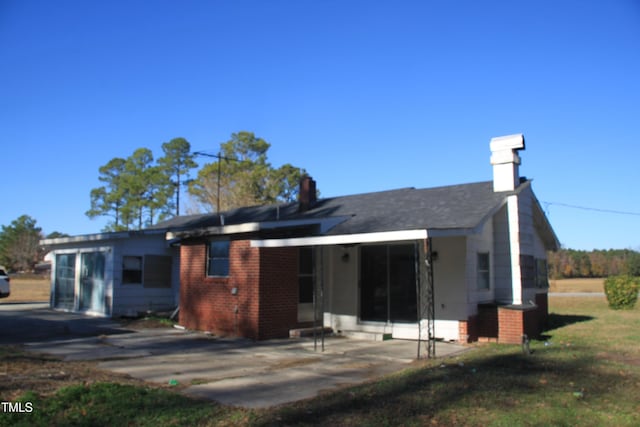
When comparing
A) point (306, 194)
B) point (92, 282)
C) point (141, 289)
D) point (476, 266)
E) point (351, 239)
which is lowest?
point (141, 289)

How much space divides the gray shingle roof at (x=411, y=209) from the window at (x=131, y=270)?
4055 millimetres

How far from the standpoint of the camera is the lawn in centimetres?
569

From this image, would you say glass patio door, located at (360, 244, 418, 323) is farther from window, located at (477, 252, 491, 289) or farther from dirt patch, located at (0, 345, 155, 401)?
dirt patch, located at (0, 345, 155, 401)

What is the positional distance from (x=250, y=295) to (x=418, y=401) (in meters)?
6.62

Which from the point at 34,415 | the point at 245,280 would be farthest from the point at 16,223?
the point at 34,415

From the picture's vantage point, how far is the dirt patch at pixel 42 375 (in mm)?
6695

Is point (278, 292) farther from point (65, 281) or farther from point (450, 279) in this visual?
point (65, 281)

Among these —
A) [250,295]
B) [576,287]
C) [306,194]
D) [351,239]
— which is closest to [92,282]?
[306,194]

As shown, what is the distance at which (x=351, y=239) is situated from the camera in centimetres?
1049

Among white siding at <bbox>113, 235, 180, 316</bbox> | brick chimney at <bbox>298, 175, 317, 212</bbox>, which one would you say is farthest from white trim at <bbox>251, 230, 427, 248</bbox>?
white siding at <bbox>113, 235, 180, 316</bbox>

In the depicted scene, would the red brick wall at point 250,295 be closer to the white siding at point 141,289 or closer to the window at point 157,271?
the white siding at point 141,289

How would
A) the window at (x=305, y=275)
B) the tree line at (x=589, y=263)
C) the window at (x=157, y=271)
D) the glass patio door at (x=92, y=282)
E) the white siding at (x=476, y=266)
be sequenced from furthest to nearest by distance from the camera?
the tree line at (x=589, y=263) < the window at (x=157, y=271) < the glass patio door at (x=92, y=282) < the window at (x=305, y=275) < the white siding at (x=476, y=266)

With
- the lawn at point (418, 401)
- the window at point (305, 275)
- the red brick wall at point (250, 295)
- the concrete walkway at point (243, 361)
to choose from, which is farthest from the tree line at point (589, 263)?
the lawn at point (418, 401)

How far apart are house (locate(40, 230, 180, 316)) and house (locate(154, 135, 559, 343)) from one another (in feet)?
12.9
